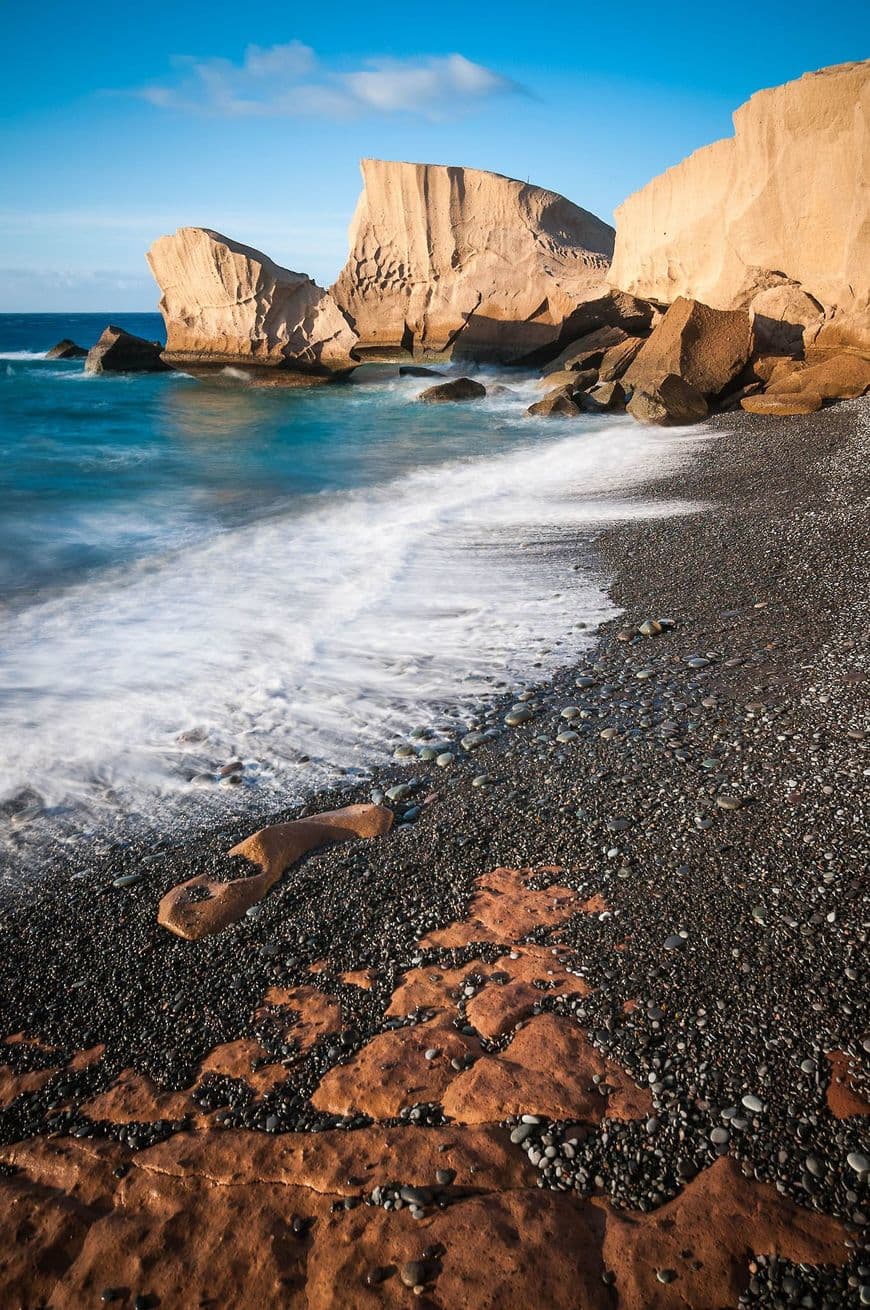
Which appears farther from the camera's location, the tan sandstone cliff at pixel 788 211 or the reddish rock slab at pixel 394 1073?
the tan sandstone cliff at pixel 788 211

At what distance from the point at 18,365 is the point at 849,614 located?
136 feet

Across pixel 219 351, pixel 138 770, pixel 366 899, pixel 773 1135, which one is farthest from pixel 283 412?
pixel 773 1135

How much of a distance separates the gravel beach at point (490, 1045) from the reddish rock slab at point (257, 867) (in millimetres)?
66

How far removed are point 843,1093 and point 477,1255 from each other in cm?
105

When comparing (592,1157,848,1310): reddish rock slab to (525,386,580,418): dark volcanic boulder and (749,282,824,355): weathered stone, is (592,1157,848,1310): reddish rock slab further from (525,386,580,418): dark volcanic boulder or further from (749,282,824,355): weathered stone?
(525,386,580,418): dark volcanic boulder

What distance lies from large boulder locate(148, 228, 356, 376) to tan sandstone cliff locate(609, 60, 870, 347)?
13438mm

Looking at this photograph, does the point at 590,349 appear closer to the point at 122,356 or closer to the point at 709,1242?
the point at 122,356

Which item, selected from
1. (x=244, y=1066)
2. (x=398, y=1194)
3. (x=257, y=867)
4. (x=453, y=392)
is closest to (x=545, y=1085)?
(x=398, y=1194)

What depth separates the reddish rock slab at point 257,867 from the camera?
3.03 meters

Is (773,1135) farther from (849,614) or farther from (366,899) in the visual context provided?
(849,614)

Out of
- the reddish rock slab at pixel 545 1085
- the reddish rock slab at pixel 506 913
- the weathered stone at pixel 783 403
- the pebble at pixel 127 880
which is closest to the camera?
the reddish rock slab at pixel 545 1085

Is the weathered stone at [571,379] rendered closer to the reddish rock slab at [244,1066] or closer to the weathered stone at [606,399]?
the weathered stone at [606,399]

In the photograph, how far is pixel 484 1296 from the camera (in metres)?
1.76

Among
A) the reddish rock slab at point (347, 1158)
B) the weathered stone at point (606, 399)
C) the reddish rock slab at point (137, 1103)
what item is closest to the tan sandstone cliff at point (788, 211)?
the weathered stone at point (606, 399)
